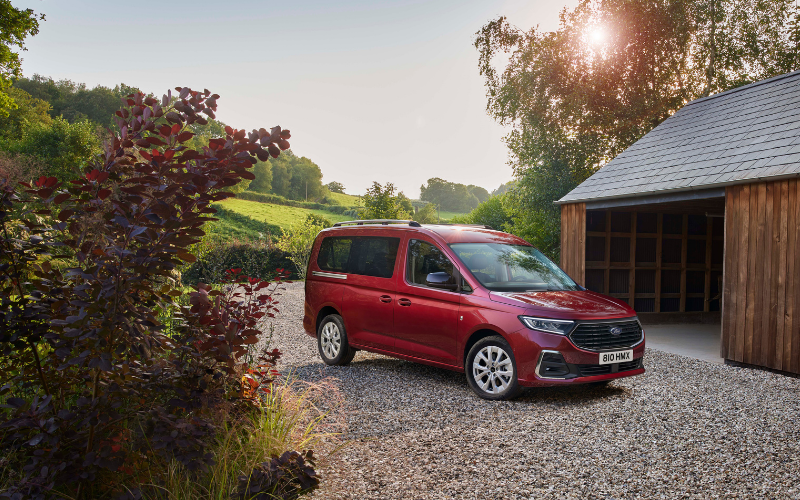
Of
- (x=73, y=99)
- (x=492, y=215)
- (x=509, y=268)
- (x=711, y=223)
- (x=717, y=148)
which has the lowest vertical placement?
(x=509, y=268)

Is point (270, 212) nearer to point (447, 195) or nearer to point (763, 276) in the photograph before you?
point (763, 276)

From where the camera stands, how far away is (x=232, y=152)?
3.04 meters

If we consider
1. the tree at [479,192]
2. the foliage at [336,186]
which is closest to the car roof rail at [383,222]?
the foliage at [336,186]

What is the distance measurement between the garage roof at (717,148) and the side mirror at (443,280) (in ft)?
17.7

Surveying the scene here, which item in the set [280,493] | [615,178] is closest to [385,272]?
[280,493]

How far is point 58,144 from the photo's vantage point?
133 feet

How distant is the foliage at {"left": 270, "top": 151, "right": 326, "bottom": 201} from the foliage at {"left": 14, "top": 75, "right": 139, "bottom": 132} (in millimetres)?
19122

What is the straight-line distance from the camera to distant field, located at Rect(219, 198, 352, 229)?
166ft

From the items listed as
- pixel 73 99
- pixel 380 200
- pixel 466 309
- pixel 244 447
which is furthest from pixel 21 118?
pixel 244 447

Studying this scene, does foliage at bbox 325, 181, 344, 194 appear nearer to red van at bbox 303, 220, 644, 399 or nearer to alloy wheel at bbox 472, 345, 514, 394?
red van at bbox 303, 220, 644, 399

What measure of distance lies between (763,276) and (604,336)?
4.28 m

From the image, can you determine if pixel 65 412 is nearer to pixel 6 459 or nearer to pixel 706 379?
pixel 6 459

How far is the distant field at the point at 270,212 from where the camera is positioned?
166ft

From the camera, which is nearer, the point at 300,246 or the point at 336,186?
the point at 300,246
